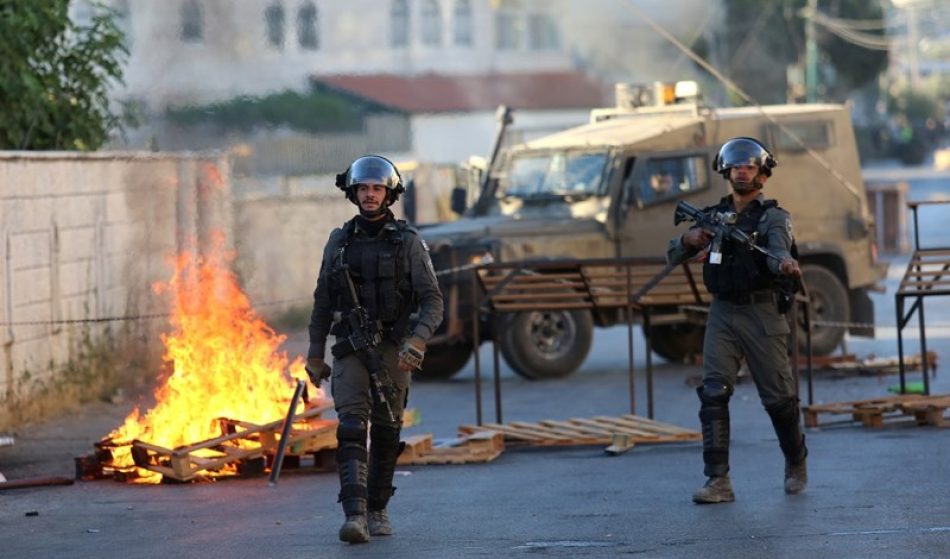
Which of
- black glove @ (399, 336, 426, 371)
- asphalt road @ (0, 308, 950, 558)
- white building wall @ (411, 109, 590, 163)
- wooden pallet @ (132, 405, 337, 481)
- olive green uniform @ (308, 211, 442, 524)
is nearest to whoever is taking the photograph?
asphalt road @ (0, 308, 950, 558)

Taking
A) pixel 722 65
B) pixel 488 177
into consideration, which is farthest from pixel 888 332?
pixel 722 65

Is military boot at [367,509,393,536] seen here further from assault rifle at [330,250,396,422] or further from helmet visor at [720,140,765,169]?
helmet visor at [720,140,765,169]

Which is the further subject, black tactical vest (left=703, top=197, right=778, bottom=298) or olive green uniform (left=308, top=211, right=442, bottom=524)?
black tactical vest (left=703, top=197, right=778, bottom=298)

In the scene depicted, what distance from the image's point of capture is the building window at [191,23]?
21.1 metres

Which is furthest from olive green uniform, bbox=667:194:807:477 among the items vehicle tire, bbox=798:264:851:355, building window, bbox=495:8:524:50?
building window, bbox=495:8:524:50

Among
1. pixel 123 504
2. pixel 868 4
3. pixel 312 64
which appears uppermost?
pixel 868 4

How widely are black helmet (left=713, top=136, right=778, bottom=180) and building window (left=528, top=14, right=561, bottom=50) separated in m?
24.8

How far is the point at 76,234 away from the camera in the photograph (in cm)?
1545

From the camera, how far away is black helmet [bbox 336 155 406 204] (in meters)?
8.65

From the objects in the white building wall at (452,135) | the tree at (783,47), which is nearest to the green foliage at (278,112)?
the white building wall at (452,135)

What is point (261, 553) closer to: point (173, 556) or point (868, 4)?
point (173, 556)

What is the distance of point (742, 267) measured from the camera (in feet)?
31.1

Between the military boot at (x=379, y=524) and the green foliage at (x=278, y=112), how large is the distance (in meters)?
13.1

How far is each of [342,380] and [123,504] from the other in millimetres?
2050
